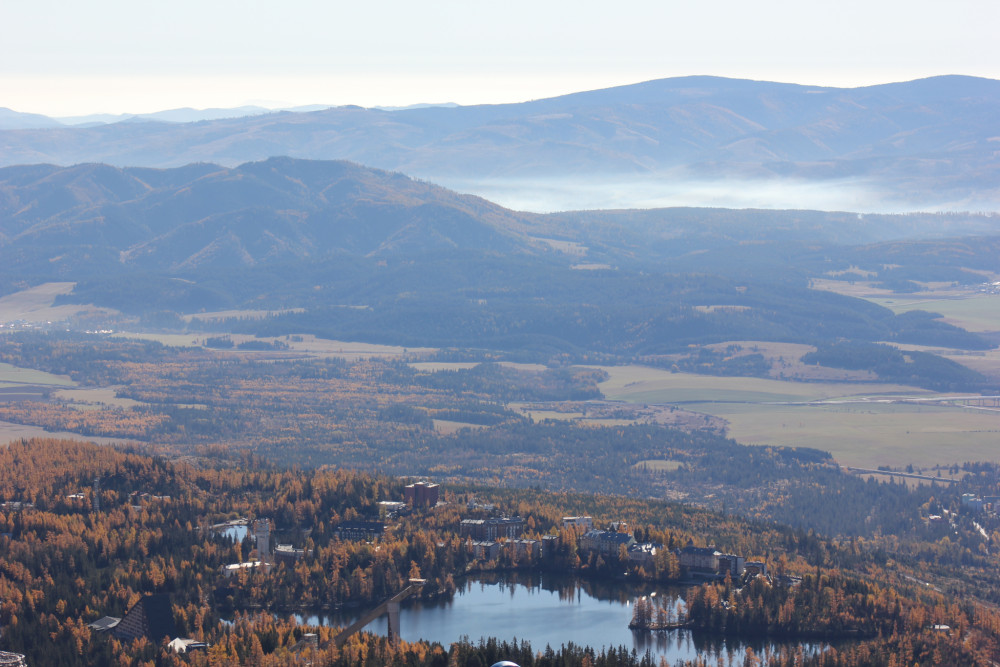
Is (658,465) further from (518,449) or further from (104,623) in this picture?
(104,623)

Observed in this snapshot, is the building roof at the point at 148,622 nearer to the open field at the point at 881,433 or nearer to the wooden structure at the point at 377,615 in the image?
the wooden structure at the point at 377,615

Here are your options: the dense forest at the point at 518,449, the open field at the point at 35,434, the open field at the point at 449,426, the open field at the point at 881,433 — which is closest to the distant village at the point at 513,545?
the dense forest at the point at 518,449

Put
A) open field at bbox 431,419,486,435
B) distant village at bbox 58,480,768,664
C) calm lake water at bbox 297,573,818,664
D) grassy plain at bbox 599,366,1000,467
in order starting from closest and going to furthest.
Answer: calm lake water at bbox 297,573,818,664, distant village at bbox 58,480,768,664, grassy plain at bbox 599,366,1000,467, open field at bbox 431,419,486,435

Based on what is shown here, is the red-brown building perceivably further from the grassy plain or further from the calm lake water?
the grassy plain

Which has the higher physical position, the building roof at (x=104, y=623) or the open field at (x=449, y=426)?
the building roof at (x=104, y=623)

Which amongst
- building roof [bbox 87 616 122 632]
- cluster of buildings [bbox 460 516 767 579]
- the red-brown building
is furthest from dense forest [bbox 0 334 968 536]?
building roof [bbox 87 616 122 632]

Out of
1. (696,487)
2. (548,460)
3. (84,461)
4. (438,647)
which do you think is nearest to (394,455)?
(548,460)

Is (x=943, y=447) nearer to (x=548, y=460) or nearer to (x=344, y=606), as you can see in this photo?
(x=548, y=460)

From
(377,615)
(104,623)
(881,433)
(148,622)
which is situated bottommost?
(377,615)

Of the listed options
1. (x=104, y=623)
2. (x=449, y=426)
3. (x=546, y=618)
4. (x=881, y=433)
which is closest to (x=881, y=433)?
(x=881, y=433)
